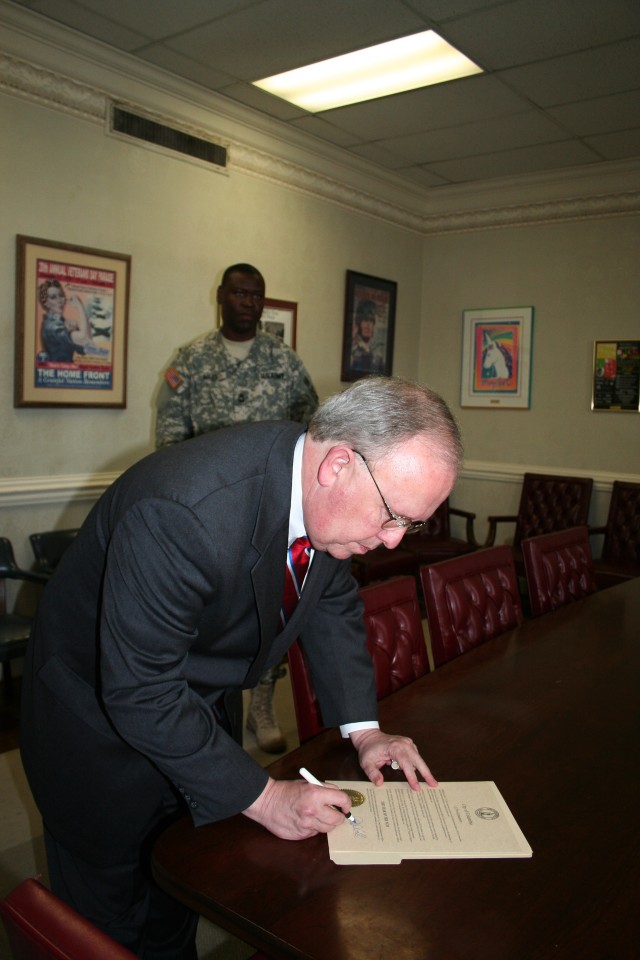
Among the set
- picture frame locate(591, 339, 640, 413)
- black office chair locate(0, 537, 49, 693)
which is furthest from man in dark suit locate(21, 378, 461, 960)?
picture frame locate(591, 339, 640, 413)

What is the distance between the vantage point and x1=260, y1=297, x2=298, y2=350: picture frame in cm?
489

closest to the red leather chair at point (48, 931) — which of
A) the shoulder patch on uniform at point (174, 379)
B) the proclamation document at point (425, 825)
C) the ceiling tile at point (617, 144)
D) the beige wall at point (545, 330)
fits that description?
the proclamation document at point (425, 825)

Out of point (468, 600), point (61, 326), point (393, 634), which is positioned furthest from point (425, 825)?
point (61, 326)

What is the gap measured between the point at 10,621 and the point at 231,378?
147 cm

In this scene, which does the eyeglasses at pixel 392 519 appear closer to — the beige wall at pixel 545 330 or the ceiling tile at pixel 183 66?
the ceiling tile at pixel 183 66

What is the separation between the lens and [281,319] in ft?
16.4

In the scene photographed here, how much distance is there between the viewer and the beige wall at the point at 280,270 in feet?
12.0

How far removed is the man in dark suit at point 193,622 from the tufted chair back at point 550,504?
427 centimetres

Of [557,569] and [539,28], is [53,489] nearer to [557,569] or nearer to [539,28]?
[557,569]

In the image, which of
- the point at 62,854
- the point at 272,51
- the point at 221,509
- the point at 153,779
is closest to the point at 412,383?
the point at 221,509

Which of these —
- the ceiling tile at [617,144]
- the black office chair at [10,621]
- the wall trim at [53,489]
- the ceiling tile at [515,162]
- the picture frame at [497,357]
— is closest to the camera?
the black office chair at [10,621]

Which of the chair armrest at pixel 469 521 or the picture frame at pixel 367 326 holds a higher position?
the picture frame at pixel 367 326

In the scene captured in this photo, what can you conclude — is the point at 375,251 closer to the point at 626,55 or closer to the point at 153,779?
the point at 626,55

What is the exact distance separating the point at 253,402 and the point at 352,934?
2.73 metres
